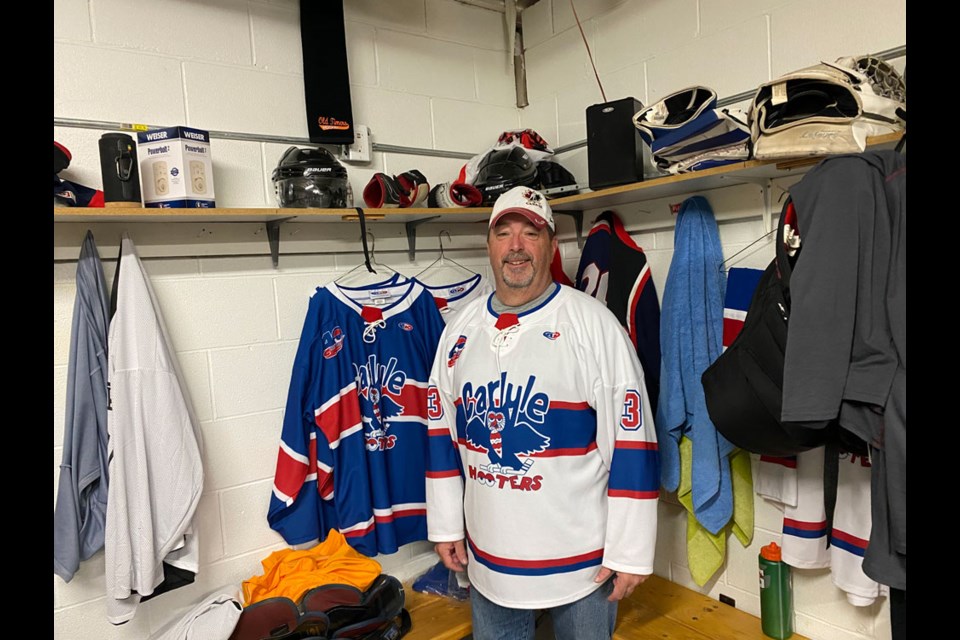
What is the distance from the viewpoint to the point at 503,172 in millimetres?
2396

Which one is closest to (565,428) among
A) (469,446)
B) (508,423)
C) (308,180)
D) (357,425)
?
(508,423)

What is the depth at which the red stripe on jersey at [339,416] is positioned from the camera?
2.17m

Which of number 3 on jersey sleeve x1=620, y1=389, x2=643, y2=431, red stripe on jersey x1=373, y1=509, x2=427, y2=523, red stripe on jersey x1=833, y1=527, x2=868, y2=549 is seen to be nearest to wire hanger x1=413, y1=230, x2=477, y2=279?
red stripe on jersey x1=373, y1=509, x2=427, y2=523

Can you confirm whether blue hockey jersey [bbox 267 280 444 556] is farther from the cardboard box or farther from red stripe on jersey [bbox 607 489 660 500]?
red stripe on jersey [bbox 607 489 660 500]

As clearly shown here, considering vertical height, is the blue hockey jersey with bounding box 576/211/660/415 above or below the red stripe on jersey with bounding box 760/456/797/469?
above

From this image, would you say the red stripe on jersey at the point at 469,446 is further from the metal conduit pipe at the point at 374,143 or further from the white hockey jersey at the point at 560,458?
the metal conduit pipe at the point at 374,143

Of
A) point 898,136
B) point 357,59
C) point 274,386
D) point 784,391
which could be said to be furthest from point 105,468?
point 898,136

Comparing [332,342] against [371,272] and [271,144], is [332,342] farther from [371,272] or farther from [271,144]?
[271,144]

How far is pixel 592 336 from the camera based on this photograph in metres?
1.83

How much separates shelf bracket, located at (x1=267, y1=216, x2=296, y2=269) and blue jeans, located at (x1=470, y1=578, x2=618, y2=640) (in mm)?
1237

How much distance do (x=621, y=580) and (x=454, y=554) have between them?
1.71 feet

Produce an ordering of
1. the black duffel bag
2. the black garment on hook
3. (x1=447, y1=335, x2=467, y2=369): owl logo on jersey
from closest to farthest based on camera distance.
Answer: the black duffel bag → (x1=447, y1=335, x2=467, y2=369): owl logo on jersey → the black garment on hook

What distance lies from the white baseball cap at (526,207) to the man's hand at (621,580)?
1.00 meters

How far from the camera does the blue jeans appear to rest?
1795 millimetres
